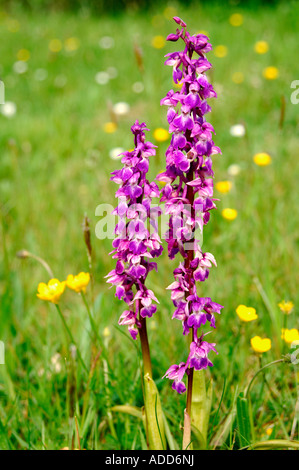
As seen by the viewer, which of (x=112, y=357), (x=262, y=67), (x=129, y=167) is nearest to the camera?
(x=129, y=167)

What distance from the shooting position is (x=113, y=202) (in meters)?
3.29

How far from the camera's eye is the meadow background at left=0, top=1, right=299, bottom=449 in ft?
5.98

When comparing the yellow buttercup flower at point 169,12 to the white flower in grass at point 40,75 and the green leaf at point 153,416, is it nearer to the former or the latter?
the white flower in grass at point 40,75

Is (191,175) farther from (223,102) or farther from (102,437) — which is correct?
(223,102)

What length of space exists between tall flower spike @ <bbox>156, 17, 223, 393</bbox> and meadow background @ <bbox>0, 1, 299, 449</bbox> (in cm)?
39

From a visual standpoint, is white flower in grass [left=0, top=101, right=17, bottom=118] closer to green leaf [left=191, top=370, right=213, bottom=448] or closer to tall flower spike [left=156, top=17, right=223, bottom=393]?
tall flower spike [left=156, top=17, right=223, bottom=393]

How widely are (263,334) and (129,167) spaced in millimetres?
1288

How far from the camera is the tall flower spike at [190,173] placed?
1206mm

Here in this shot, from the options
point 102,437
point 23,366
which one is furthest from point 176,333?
point 23,366

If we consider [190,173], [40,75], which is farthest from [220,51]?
[190,173]

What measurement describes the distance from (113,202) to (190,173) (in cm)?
205

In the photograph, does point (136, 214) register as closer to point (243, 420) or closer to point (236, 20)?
point (243, 420)

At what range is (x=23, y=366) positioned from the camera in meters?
2.26

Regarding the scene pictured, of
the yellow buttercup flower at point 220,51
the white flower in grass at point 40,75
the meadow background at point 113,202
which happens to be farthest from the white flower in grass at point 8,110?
the yellow buttercup flower at point 220,51
